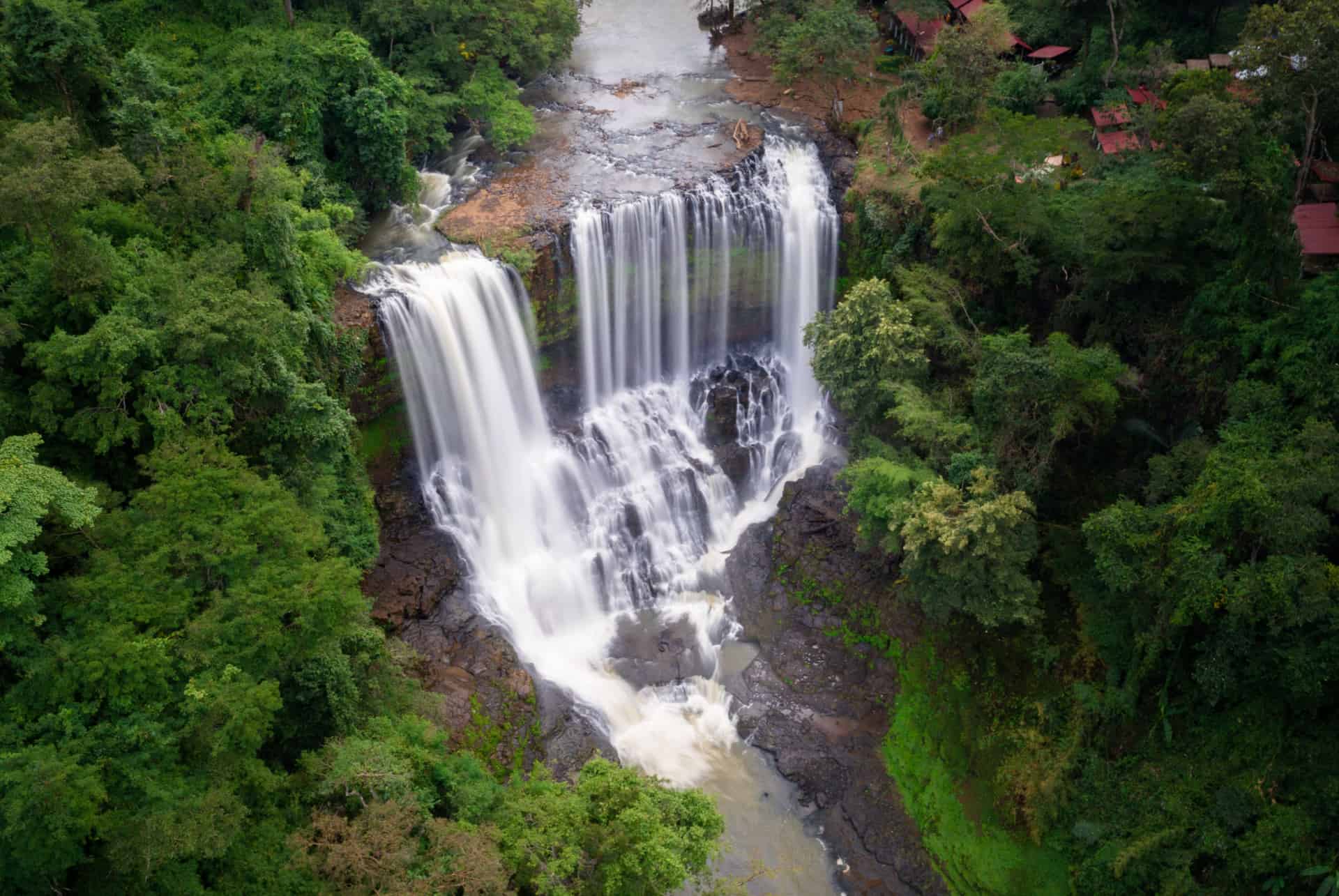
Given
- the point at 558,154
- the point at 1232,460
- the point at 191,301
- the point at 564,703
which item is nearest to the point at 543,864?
the point at 564,703

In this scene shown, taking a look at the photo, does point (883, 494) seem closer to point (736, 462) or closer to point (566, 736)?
point (736, 462)

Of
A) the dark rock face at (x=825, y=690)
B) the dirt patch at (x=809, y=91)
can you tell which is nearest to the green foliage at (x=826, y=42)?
the dirt patch at (x=809, y=91)

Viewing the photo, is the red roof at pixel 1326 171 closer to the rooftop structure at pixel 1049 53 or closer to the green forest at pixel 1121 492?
the green forest at pixel 1121 492

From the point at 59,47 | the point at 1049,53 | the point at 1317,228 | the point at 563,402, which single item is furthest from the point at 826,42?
the point at 59,47

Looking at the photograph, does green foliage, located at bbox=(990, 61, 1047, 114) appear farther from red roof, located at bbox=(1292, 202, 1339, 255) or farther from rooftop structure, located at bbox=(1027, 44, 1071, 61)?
red roof, located at bbox=(1292, 202, 1339, 255)

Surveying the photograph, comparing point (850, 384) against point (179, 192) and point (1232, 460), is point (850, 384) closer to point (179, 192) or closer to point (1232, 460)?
point (1232, 460)

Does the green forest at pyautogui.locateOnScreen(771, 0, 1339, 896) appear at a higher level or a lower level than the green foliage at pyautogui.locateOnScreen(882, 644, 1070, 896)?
higher

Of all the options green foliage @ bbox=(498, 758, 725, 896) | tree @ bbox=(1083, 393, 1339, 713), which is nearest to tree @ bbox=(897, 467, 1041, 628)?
tree @ bbox=(1083, 393, 1339, 713)
